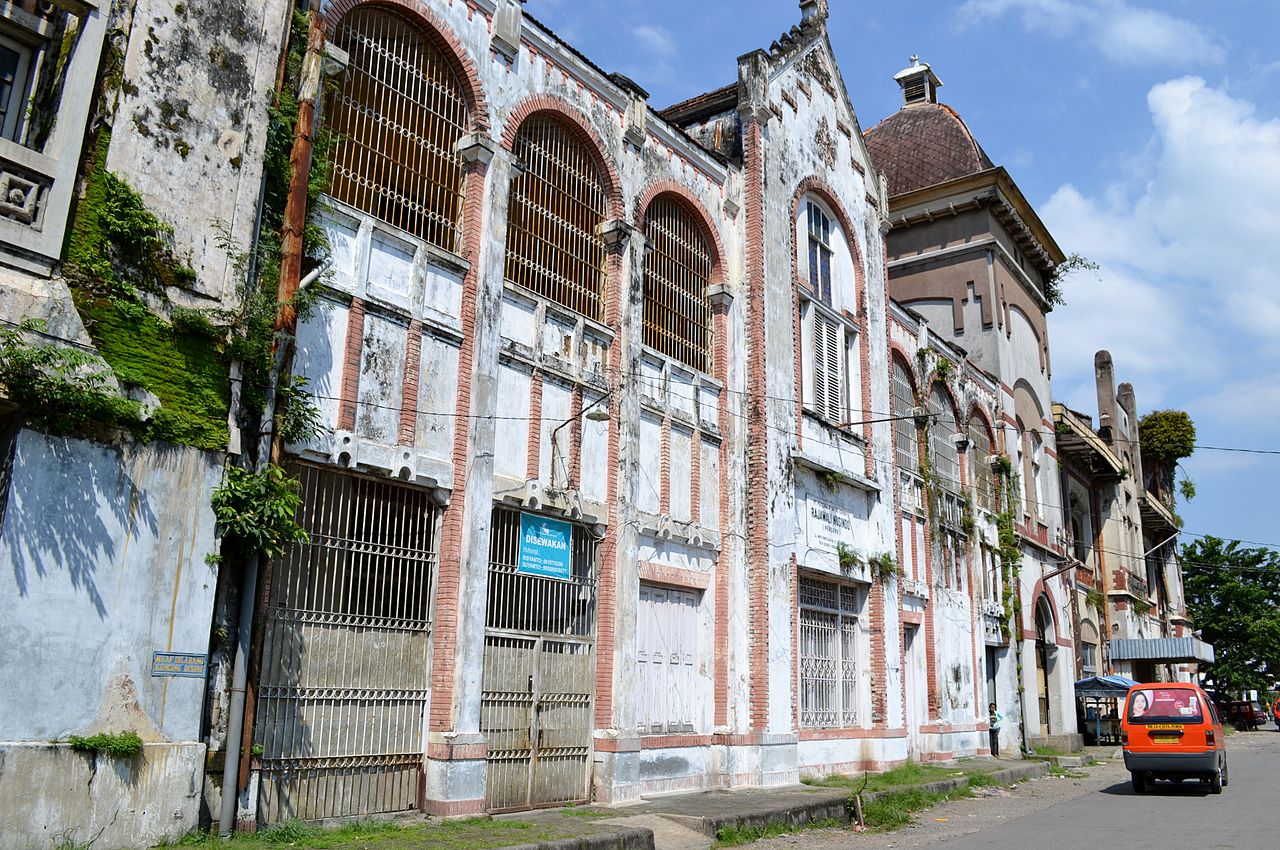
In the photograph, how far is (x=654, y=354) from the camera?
A: 1465cm

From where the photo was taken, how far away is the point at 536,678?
12000 millimetres

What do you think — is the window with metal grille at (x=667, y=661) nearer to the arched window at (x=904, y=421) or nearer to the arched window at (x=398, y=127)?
the arched window at (x=398, y=127)

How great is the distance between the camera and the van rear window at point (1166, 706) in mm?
16516

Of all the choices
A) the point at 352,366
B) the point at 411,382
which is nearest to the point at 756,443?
the point at 411,382

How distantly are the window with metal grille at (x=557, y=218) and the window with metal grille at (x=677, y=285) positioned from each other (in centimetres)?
120

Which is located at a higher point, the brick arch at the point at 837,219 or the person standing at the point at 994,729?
the brick arch at the point at 837,219

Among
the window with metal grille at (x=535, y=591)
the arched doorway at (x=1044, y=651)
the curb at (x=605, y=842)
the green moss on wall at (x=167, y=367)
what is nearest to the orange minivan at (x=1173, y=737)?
the window with metal grille at (x=535, y=591)

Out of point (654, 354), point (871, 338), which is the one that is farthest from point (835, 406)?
point (654, 354)

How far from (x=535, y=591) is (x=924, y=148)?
25086mm

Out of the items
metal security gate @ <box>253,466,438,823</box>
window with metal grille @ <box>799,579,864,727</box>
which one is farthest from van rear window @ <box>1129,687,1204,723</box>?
metal security gate @ <box>253,466,438,823</box>

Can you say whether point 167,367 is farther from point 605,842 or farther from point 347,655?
point 605,842

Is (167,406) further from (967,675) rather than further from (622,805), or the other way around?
(967,675)

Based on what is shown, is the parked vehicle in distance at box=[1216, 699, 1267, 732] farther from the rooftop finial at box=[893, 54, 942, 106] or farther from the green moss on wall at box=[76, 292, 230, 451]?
the green moss on wall at box=[76, 292, 230, 451]

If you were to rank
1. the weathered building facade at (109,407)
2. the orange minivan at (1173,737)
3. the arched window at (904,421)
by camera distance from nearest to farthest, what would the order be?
the weathered building facade at (109,407), the orange minivan at (1173,737), the arched window at (904,421)
